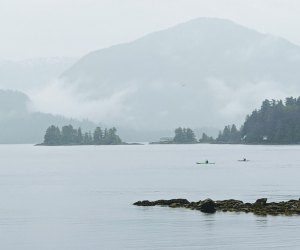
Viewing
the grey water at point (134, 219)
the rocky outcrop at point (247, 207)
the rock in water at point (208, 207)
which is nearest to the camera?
the grey water at point (134, 219)

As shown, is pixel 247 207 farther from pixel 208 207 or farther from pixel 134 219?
pixel 134 219

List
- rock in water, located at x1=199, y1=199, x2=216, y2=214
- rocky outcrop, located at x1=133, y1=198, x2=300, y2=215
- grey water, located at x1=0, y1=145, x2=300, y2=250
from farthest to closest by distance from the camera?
rock in water, located at x1=199, y1=199, x2=216, y2=214, rocky outcrop, located at x1=133, y1=198, x2=300, y2=215, grey water, located at x1=0, y1=145, x2=300, y2=250

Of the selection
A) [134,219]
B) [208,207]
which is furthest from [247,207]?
[134,219]

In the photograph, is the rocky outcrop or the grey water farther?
the rocky outcrop

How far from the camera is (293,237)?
7931 centimetres

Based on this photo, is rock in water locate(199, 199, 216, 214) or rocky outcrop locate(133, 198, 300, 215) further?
rock in water locate(199, 199, 216, 214)

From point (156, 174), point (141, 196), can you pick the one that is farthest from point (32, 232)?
point (156, 174)

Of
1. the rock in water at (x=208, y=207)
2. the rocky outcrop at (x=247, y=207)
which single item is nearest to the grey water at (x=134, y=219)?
the rock in water at (x=208, y=207)

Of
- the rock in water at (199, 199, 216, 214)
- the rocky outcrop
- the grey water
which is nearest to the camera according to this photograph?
the grey water

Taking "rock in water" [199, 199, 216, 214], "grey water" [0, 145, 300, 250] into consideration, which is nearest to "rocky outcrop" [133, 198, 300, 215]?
"rock in water" [199, 199, 216, 214]

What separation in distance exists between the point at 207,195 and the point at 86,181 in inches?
1952

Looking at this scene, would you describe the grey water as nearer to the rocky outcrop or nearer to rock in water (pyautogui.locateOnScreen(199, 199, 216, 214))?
rock in water (pyautogui.locateOnScreen(199, 199, 216, 214))

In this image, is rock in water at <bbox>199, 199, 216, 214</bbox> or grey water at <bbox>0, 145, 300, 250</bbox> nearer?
grey water at <bbox>0, 145, 300, 250</bbox>

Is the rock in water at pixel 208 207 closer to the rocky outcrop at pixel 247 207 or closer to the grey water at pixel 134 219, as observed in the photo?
the rocky outcrop at pixel 247 207
